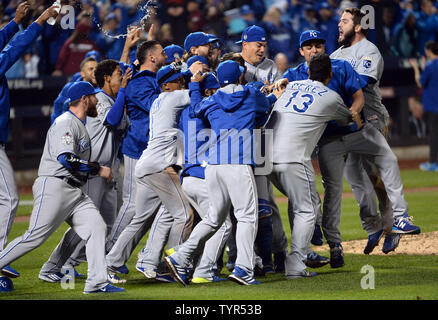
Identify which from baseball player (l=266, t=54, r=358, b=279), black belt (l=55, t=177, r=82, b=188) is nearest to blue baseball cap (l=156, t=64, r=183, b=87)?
baseball player (l=266, t=54, r=358, b=279)

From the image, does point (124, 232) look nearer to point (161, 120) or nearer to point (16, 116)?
point (161, 120)

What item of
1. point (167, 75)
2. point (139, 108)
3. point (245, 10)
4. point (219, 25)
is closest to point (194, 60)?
point (167, 75)

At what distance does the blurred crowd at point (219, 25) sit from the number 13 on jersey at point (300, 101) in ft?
18.6

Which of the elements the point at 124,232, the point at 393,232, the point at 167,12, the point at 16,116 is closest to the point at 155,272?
the point at 124,232

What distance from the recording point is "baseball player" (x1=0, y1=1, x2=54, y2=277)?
22.6 feet

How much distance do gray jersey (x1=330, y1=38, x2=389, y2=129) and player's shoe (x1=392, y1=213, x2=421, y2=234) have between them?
98cm

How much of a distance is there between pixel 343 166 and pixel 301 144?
0.99 meters

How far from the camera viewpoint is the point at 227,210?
21.8ft

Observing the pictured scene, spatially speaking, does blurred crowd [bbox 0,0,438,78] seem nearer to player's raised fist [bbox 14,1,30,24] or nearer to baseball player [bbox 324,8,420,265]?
baseball player [bbox 324,8,420,265]

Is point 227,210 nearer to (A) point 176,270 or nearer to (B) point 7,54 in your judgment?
(A) point 176,270

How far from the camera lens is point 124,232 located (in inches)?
284

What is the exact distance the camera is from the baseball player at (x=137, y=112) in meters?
7.63
